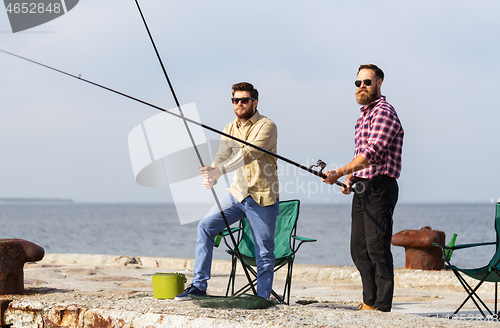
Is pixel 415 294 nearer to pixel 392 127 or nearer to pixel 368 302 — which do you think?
pixel 368 302

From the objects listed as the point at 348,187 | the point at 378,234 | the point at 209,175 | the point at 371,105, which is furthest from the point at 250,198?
the point at 371,105

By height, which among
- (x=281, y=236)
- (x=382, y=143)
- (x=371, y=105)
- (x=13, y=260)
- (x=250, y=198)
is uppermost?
(x=371, y=105)

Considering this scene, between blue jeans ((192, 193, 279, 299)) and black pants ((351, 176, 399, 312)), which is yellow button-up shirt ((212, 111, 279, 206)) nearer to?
blue jeans ((192, 193, 279, 299))

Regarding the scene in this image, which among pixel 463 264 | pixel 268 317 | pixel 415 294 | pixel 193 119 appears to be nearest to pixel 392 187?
pixel 268 317

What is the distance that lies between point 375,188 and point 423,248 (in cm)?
329

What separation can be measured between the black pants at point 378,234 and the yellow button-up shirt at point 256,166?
66 cm

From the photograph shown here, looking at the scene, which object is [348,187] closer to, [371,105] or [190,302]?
[371,105]

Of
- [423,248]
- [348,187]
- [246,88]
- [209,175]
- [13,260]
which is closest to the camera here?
[348,187]

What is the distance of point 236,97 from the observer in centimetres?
393

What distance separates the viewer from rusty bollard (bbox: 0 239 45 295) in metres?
4.11

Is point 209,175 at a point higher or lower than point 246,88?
lower

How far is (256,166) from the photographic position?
150 inches

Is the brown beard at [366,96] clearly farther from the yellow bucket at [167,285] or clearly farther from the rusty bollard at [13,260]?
the rusty bollard at [13,260]

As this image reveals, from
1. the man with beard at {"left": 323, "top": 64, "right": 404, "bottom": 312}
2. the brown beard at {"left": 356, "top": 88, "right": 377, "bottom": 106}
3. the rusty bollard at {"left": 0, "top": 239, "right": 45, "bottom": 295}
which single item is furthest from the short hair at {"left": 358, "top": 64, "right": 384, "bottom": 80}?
the rusty bollard at {"left": 0, "top": 239, "right": 45, "bottom": 295}
